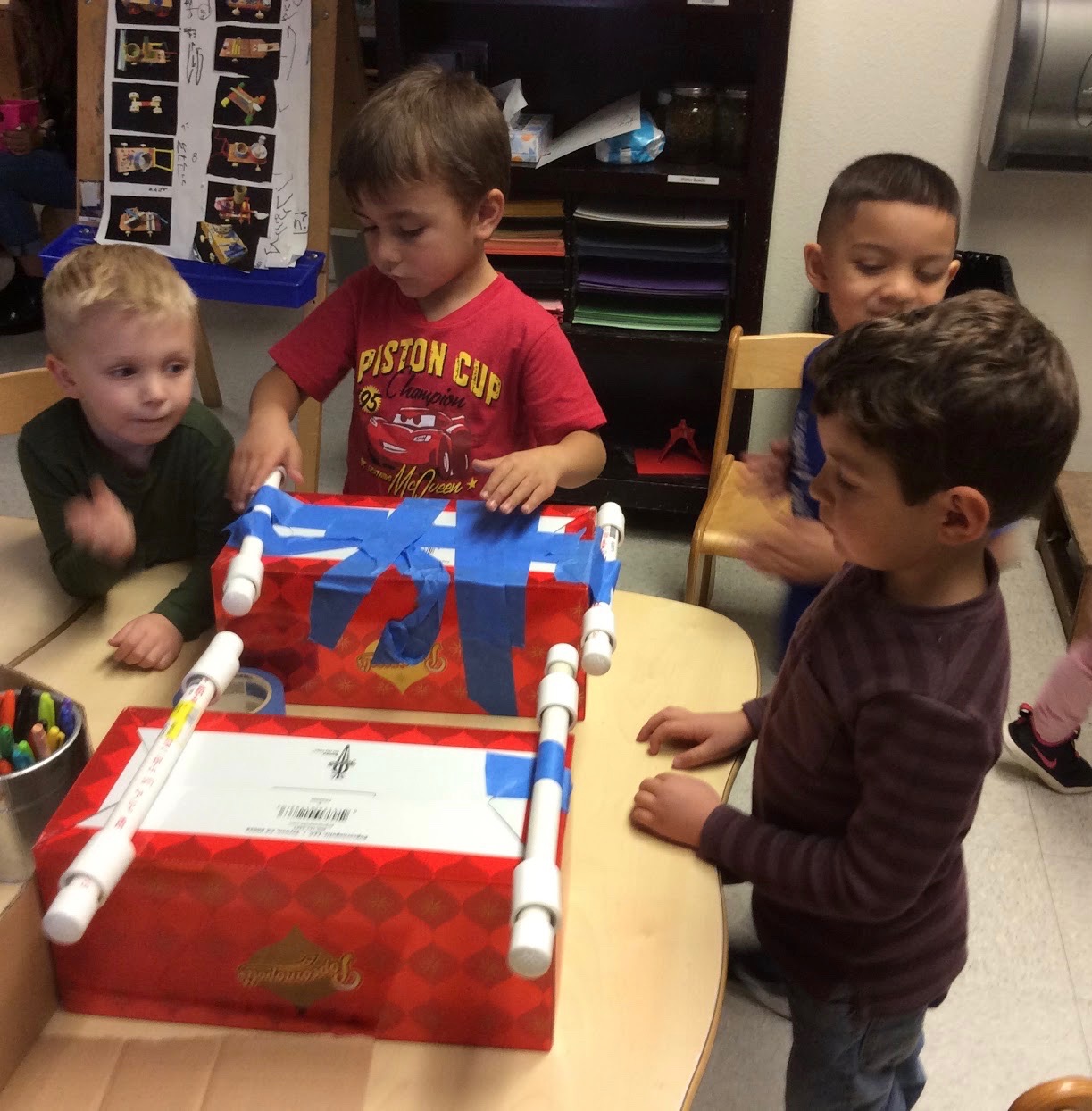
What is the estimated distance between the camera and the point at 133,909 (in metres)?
0.73

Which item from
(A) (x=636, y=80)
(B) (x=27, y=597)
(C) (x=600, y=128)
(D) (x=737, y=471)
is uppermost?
(A) (x=636, y=80)

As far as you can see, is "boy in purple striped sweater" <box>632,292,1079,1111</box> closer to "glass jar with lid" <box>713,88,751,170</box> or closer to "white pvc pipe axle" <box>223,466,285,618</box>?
"white pvc pipe axle" <box>223,466,285,618</box>

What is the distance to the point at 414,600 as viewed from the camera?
0.94 meters

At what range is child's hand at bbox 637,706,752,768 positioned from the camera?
985mm

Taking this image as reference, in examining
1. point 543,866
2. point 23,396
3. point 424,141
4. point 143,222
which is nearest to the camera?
point 543,866

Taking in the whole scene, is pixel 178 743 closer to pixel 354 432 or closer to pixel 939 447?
pixel 939 447

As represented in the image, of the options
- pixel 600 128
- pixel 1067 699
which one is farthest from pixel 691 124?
pixel 1067 699

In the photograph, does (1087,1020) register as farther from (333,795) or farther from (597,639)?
(333,795)

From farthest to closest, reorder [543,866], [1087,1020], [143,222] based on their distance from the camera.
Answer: [143,222] → [1087,1020] → [543,866]

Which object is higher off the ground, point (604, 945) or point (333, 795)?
point (333, 795)

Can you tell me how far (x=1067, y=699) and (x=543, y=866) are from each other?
165cm

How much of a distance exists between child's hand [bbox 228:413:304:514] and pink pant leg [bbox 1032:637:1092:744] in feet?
4.96

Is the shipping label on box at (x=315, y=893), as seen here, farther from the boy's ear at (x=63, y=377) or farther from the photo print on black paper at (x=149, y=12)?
the photo print on black paper at (x=149, y=12)

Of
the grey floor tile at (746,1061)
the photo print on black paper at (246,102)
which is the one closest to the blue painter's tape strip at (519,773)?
the grey floor tile at (746,1061)
